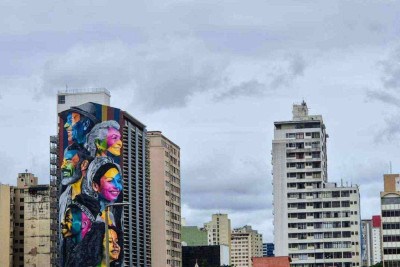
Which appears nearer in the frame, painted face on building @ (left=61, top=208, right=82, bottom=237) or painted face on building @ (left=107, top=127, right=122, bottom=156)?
painted face on building @ (left=61, top=208, right=82, bottom=237)

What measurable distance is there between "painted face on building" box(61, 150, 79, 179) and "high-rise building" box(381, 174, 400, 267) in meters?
48.6

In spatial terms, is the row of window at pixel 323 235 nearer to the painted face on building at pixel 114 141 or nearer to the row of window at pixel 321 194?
the row of window at pixel 321 194

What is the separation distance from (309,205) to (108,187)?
3896cm

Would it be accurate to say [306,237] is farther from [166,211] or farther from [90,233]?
[90,233]

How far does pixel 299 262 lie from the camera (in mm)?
178500

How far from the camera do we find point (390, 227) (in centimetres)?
15588

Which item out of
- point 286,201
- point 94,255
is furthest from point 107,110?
point 286,201

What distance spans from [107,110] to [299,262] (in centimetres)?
4263

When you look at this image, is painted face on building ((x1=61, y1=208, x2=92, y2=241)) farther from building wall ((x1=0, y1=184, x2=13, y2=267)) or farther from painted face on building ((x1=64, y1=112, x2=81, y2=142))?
building wall ((x1=0, y1=184, x2=13, y2=267))

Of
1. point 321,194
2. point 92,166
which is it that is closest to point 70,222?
point 92,166

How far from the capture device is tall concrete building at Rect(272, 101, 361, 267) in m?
180

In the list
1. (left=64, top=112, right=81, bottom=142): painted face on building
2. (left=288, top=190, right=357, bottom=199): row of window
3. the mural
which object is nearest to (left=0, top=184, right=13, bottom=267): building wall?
the mural

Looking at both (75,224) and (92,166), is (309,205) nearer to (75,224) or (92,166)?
(92,166)

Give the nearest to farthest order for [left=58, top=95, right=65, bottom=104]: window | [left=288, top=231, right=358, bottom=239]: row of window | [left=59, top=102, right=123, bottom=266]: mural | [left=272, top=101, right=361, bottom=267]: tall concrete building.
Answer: [left=59, top=102, right=123, bottom=266]: mural, [left=272, top=101, right=361, bottom=267]: tall concrete building, [left=288, top=231, right=358, bottom=239]: row of window, [left=58, top=95, right=65, bottom=104]: window
